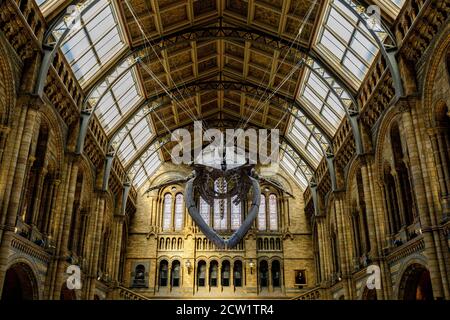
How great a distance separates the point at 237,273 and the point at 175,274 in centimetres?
536

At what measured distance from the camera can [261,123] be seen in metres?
36.2

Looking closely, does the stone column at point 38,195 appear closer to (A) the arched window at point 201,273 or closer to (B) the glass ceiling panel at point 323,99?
(B) the glass ceiling panel at point 323,99

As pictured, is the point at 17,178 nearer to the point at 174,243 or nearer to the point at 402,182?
the point at 402,182

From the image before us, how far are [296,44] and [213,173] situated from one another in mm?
10664

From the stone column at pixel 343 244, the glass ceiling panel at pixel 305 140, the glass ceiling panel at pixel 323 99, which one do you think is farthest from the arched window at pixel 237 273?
the glass ceiling panel at pixel 323 99

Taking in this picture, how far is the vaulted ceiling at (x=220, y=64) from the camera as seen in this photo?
21906 millimetres

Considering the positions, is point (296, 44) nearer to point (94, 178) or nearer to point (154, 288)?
point (94, 178)

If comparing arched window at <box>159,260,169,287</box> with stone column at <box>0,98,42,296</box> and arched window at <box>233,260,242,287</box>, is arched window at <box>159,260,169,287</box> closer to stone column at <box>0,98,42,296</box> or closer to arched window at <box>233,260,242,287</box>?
arched window at <box>233,260,242,287</box>

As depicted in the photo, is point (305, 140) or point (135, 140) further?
point (135, 140)

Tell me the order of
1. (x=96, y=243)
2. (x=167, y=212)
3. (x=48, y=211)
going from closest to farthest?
1. (x=48, y=211)
2. (x=96, y=243)
3. (x=167, y=212)

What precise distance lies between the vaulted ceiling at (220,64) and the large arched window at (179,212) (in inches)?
213

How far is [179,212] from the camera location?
126 feet

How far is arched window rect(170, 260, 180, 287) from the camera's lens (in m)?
35.6

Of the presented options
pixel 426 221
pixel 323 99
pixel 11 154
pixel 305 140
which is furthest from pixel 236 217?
pixel 11 154
